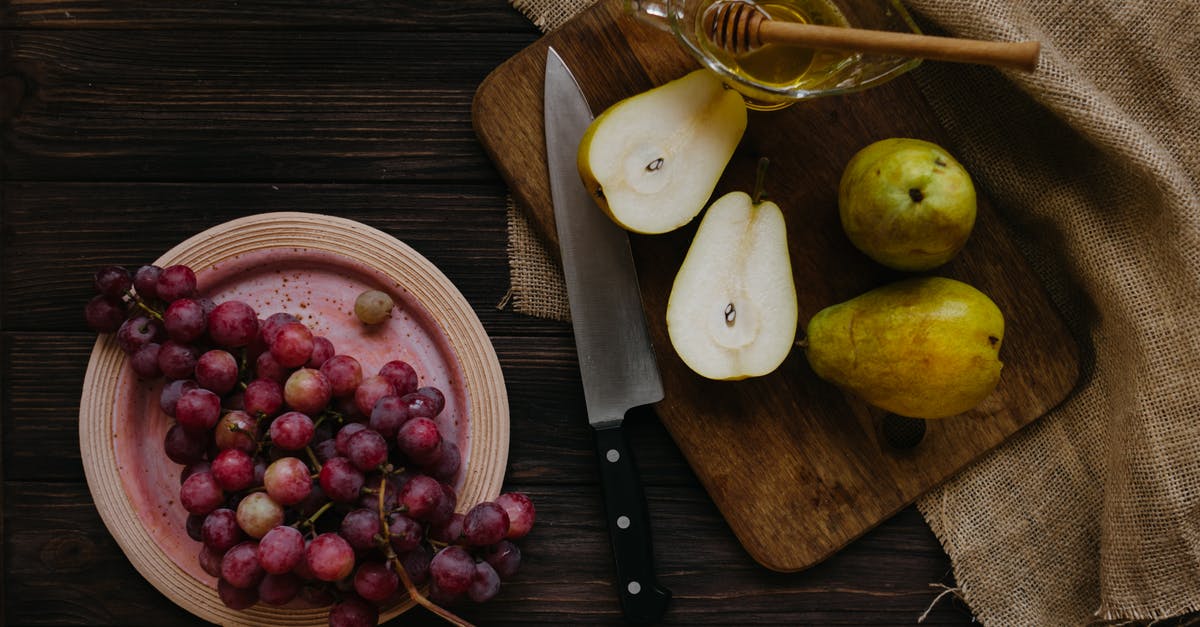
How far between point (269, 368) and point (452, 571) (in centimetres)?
27

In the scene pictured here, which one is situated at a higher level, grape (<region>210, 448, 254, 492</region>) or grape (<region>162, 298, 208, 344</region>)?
grape (<region>162, 298, 208, 344</region>)

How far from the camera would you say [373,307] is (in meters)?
0.90

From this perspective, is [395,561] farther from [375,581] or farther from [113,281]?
[113,281]

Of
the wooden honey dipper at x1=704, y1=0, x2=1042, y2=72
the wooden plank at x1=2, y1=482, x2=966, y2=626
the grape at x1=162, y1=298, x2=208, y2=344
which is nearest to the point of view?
the wooden honey dipper at x1=704, y1=0, x2=1042, y2=72

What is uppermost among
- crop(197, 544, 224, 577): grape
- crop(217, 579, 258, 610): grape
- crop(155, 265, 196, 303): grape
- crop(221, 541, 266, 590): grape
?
crop(155, 265, 196, 303): grape

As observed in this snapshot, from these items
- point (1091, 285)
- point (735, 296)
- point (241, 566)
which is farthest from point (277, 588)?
point (1091, 285)

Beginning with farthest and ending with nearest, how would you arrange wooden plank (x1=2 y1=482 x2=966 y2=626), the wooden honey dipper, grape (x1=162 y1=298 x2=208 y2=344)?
wooden plank (x1=2 y1=482 x2=966 y2=626) < grape (x1=162 y1=298 x2=208 y2=344) < the wooden honey dipper

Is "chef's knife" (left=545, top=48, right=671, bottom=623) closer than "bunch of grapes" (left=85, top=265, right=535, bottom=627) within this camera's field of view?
No

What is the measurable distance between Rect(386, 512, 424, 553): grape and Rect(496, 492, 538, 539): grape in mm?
92

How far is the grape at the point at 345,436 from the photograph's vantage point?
800 millimetres

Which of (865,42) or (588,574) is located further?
(588,574)

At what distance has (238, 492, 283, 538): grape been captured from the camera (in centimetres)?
78

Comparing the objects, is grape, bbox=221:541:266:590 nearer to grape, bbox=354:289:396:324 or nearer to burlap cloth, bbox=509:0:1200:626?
grape, bbox=354:289:396:324

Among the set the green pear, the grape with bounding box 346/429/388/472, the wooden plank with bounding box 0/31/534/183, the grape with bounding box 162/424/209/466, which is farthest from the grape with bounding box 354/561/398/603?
the green pear
